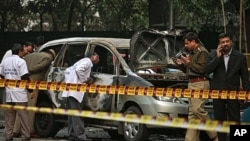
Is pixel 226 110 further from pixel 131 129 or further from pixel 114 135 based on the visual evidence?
pixel 114 135

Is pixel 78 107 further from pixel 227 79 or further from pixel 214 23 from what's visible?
pixel 214 23

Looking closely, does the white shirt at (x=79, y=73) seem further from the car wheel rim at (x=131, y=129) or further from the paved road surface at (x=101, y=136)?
the paved road surface at (x=101, y=136)

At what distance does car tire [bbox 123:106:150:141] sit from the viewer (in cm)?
1014

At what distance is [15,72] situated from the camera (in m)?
10.5

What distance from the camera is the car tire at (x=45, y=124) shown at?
1145 cm

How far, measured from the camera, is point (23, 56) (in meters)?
11.2

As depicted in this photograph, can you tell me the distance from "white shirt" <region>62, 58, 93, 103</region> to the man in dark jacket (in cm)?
231

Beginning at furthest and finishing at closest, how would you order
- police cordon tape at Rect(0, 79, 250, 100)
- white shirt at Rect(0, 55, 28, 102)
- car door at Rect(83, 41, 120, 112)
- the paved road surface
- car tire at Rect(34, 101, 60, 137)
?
car tire at Rect(34, 101, 60, 137)
the paved road surface
car door at Rect(83, 41, 120, 112)
white shirt at Rect(0, 55, 28, 102)
police cordon tape at Rect(0, 79, 250, 100)

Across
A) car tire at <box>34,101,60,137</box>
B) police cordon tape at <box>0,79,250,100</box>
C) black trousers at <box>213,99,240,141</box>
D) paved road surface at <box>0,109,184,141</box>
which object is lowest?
paved road surface at <box>0,109,184,141</box>

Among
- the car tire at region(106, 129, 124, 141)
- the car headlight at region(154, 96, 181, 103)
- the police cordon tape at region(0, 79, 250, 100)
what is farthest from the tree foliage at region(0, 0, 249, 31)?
the police cordon tape at region(0, 79, 250, 100)

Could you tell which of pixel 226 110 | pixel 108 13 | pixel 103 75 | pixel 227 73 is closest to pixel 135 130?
pixel 103 75

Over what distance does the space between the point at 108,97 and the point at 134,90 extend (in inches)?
40.7

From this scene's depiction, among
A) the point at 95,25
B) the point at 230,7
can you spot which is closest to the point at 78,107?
the point at 230,7

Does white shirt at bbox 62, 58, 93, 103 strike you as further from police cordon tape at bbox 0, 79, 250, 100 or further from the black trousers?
the black trousers
